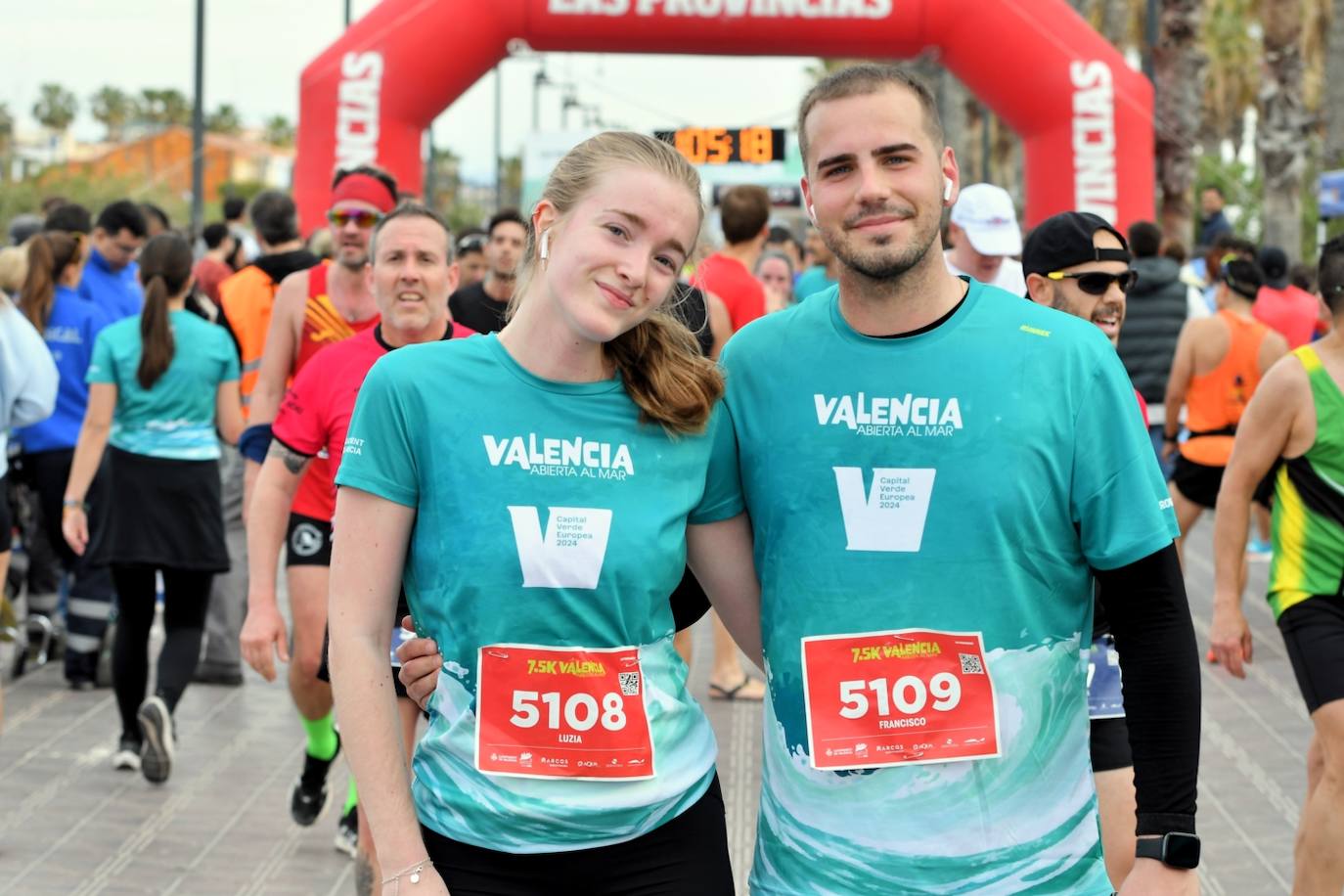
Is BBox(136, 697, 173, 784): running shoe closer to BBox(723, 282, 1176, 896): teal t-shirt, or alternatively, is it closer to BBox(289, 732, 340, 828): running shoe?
BBox(289, 732, 340, 828): running shoe

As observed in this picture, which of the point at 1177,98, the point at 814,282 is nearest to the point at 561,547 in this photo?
the point at 814,282

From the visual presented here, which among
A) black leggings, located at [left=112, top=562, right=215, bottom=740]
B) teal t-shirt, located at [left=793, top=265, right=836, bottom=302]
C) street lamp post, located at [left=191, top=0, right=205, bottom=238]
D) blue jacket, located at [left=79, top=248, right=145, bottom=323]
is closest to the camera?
black leggings, located at [left=112, top=562, right=215, bottom=740]

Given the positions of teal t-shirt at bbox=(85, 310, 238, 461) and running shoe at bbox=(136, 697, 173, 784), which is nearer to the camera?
running shoe at bbox=(136, 697, 173, 784)

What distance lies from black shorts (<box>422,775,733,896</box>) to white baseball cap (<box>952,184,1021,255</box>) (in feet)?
11.9

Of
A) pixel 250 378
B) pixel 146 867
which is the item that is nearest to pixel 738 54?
pixel 250 378

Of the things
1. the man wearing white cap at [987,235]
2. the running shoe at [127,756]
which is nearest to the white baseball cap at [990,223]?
the man wearing white cap at [987,235]

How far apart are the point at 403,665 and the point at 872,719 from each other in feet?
2.18

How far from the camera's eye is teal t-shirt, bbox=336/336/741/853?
98.7 inches

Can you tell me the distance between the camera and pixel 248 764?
22.8ft

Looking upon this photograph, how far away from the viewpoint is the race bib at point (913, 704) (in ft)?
8.55

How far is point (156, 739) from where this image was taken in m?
6.57

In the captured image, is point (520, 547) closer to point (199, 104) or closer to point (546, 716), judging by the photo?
point (546, 716)

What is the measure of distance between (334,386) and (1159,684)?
8.42 ft

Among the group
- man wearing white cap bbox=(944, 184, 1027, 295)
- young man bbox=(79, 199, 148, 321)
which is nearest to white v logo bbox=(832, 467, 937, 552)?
man wearing white cap bbox=(944, 184, 1027, 295)
